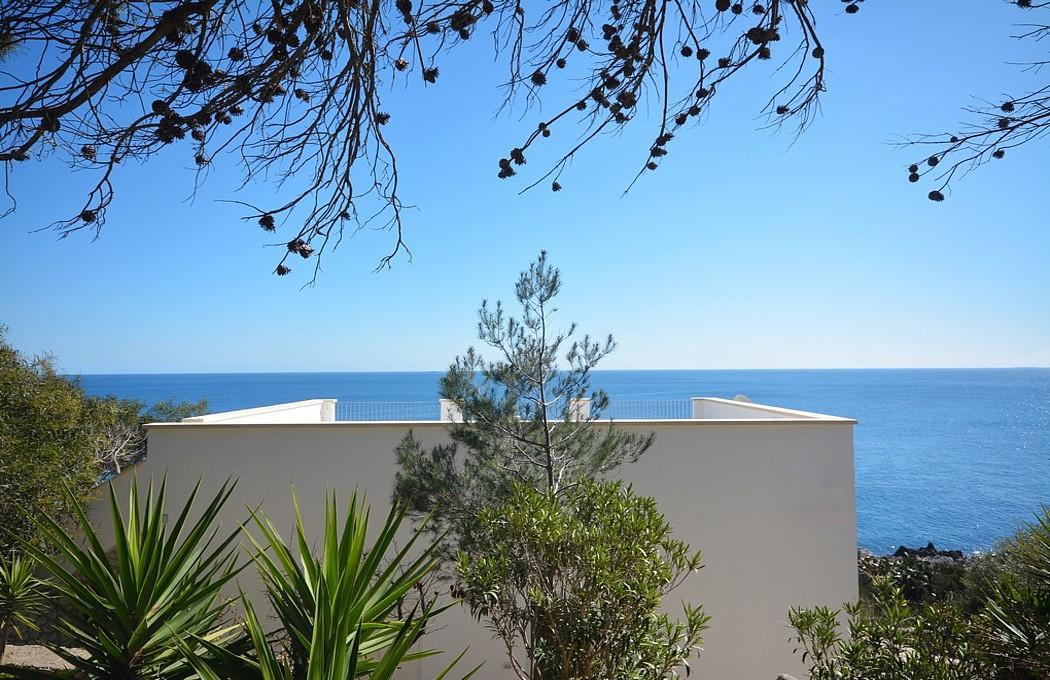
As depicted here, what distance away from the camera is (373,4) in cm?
246

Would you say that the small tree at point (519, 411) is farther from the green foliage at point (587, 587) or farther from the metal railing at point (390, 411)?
the metal railing at point (390, 411)

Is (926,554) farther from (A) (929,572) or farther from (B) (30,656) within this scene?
(B) (30,656)

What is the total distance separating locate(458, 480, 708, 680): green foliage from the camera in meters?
2.90

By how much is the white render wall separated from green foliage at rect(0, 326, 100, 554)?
47.8 inches

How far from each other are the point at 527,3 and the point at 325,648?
2330mm

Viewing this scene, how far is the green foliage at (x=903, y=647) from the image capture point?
101 inches

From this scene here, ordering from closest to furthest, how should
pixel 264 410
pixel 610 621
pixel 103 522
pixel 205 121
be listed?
pixel 205 121 < pixel 610 621 < pixel 103 522 < pixel 264 410

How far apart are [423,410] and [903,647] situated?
30.4 ft

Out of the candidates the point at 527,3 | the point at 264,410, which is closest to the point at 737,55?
the point at 527,3

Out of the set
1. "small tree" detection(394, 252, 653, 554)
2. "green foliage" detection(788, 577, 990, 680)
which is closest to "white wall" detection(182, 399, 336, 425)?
"small tree" detection(394, 252, 653, 554)

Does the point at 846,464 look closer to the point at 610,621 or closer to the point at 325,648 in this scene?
the point at 610,621

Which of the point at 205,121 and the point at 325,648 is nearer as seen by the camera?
the point at 325,648

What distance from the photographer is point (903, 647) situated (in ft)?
9.48

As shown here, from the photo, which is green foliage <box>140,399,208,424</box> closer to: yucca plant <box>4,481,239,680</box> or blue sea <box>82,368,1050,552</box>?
blue sea <box>82,368,1050,552</box>
